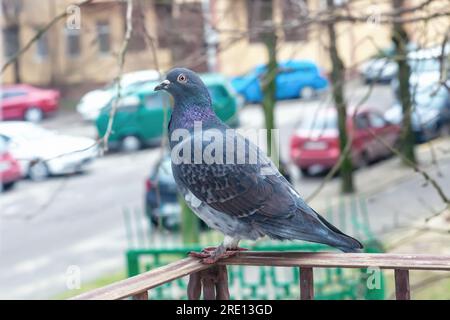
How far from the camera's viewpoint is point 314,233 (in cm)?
307

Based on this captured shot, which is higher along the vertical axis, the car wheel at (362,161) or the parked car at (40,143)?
the parked car at (40,143)

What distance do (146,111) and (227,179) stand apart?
7.76 meters

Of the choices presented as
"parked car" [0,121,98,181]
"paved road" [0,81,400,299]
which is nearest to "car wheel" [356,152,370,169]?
"paved road" [0,81,400,299]

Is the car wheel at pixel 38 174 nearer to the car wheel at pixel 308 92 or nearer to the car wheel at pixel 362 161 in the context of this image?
the car wheel at pixel 362 161

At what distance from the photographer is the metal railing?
2621 mm

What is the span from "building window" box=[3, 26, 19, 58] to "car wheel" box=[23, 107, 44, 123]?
4.01 metres

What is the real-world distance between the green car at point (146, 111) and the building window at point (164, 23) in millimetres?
498

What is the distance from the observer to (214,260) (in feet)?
10.1

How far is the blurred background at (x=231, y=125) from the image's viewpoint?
17.2ft

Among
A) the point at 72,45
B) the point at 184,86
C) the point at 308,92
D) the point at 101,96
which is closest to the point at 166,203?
the point at 101,96
